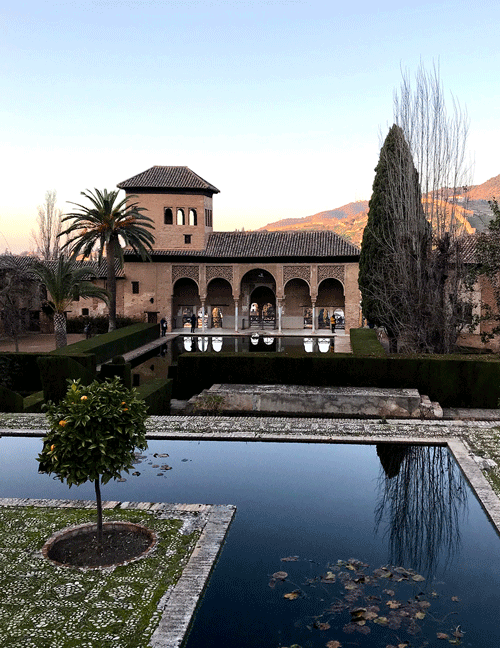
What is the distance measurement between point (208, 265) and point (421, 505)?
28195mm

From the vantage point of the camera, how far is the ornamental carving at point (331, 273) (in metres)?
35.0

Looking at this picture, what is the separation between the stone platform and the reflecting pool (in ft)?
11.4

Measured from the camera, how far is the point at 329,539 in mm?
7398

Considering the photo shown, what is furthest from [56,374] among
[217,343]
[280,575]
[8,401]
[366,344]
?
[217,343]

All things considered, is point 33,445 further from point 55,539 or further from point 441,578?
point 441,578

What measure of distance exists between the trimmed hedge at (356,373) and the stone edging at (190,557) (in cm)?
845

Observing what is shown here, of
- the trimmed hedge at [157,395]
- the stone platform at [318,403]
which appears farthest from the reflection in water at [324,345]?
the trimmed hedge at [157,395]

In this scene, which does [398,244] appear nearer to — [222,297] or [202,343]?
[202,343]

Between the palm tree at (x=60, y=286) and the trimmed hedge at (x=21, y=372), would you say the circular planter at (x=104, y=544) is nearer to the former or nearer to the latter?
the trimmed hedge at (x=21, y=372)

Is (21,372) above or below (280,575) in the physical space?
above

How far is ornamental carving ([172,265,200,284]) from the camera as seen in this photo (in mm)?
35844

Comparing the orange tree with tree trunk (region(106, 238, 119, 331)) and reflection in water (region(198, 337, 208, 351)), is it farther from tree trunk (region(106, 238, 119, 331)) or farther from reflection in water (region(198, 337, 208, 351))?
tree trunk (region(106, 238, 119, 331))

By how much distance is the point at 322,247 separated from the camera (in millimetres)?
35562

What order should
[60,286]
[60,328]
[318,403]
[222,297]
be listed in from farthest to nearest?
[222,297] → [60,328] → [60,286] → [318,403]
